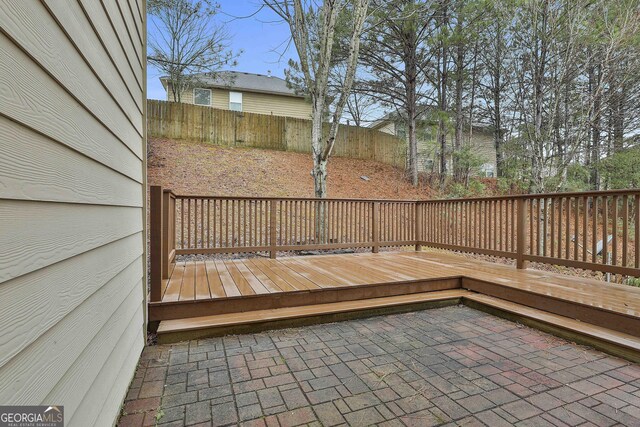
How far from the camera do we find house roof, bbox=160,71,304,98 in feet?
42.7

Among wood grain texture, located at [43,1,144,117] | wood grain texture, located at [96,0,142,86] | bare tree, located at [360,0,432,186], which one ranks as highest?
bare tree, located at [360,0,432,186]

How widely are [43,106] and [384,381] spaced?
6.39ft

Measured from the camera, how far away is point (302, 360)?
2.08 meters

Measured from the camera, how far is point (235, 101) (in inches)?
576

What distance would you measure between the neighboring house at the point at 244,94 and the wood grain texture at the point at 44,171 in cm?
1263

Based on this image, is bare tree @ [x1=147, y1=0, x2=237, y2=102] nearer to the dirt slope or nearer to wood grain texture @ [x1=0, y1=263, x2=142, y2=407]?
the dirt slope

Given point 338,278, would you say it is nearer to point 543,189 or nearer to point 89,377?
point 89,377

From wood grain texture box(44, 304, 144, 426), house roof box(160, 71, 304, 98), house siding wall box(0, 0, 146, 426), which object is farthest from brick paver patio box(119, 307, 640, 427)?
house roof box(160, 71, 304, 98)

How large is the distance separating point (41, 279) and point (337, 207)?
4.42 m

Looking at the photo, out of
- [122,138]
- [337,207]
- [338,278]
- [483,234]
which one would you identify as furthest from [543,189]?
[122,138]

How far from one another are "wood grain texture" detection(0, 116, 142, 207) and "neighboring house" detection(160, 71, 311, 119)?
12.6 meters

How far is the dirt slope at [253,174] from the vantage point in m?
9.27

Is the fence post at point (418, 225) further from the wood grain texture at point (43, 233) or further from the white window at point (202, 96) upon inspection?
the white window at point (202, 96)

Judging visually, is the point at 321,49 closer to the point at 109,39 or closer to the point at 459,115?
the point at 109,39
